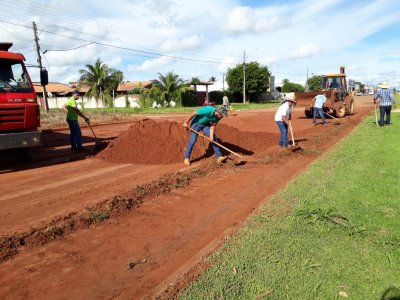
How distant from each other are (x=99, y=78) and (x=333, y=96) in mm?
32010

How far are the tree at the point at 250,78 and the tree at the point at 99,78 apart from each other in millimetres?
17557

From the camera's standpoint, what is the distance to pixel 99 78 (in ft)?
143

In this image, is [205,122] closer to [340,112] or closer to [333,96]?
[333,96]

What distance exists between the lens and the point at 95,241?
174 inches

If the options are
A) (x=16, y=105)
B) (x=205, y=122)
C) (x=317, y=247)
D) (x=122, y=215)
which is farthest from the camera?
(x=205, y=122)

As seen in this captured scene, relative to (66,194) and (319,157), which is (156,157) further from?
(319,157)

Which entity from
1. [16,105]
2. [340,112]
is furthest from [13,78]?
[340,112]

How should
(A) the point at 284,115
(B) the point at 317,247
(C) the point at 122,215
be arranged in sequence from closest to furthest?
(B) the point at 317,247, (C) the point at 122,215, (A) the point at 284,115

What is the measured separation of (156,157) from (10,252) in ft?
18.0

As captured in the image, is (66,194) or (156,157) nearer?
(66,194)

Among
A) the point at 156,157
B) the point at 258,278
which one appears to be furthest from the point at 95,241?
the point at 156,157

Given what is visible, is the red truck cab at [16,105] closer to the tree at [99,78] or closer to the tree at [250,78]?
the tree at [99,78]

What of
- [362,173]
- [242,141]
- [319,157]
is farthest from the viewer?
[242,141]

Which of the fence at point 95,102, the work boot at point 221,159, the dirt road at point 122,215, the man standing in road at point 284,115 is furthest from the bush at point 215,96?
the work boot at point 221,159
